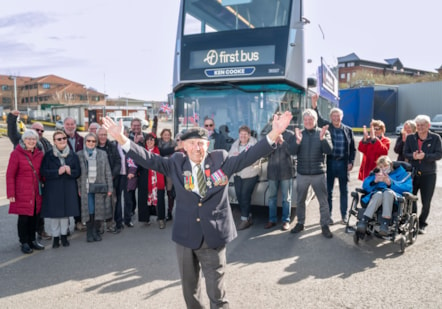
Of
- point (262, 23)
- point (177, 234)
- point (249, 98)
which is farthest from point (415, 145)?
point (177, 234)

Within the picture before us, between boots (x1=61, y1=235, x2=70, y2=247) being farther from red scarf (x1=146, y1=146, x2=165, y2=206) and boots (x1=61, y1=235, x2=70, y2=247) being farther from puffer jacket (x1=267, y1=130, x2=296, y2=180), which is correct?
puffer jacket (x1=267, y1=130, x2=296, y2=180)

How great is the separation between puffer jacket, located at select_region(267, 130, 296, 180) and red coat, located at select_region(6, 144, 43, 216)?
3638mm

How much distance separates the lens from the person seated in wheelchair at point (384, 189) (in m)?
5.15

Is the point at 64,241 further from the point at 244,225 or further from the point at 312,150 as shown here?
the point at 312,150

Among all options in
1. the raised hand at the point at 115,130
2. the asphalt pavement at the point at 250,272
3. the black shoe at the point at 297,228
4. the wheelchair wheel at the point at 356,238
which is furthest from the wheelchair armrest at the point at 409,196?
the raised hand at the point at 115,130

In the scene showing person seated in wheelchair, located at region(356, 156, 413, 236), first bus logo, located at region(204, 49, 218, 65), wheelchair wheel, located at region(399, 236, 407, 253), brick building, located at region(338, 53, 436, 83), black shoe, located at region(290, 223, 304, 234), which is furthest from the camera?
brick building, located at region(338, 53, 436, 83)

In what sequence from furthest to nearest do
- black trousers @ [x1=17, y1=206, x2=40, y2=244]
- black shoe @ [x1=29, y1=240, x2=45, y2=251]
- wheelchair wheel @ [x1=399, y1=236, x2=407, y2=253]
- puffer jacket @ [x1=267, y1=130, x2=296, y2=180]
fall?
1. puffer jacket @ [x1=267, y1=130, x2=296, y2=180]
2. black shoe @ [x1=29, y1=240, x2=45, y2=251]
3. black trousers @ [x1=17, y1=206, x2=40, y2=244]
4. wheelchair wheel @ [x1=399, y1=236, x2=407, y2=253]

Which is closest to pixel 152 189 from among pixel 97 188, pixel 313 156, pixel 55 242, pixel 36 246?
pixel 97 188

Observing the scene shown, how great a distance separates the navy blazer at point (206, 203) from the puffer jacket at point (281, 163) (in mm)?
3231

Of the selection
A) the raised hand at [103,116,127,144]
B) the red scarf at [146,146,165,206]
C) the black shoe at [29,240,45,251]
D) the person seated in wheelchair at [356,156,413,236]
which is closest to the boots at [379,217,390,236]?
the person seated in wheelchair at [356,156,413,236]

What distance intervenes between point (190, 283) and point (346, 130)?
4449 mm

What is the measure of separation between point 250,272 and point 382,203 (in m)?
2.15

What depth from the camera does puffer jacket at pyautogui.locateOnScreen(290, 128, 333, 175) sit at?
5.77m

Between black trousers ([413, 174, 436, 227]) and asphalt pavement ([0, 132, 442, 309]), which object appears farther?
black trousers ([413, 174, 436, 227])
